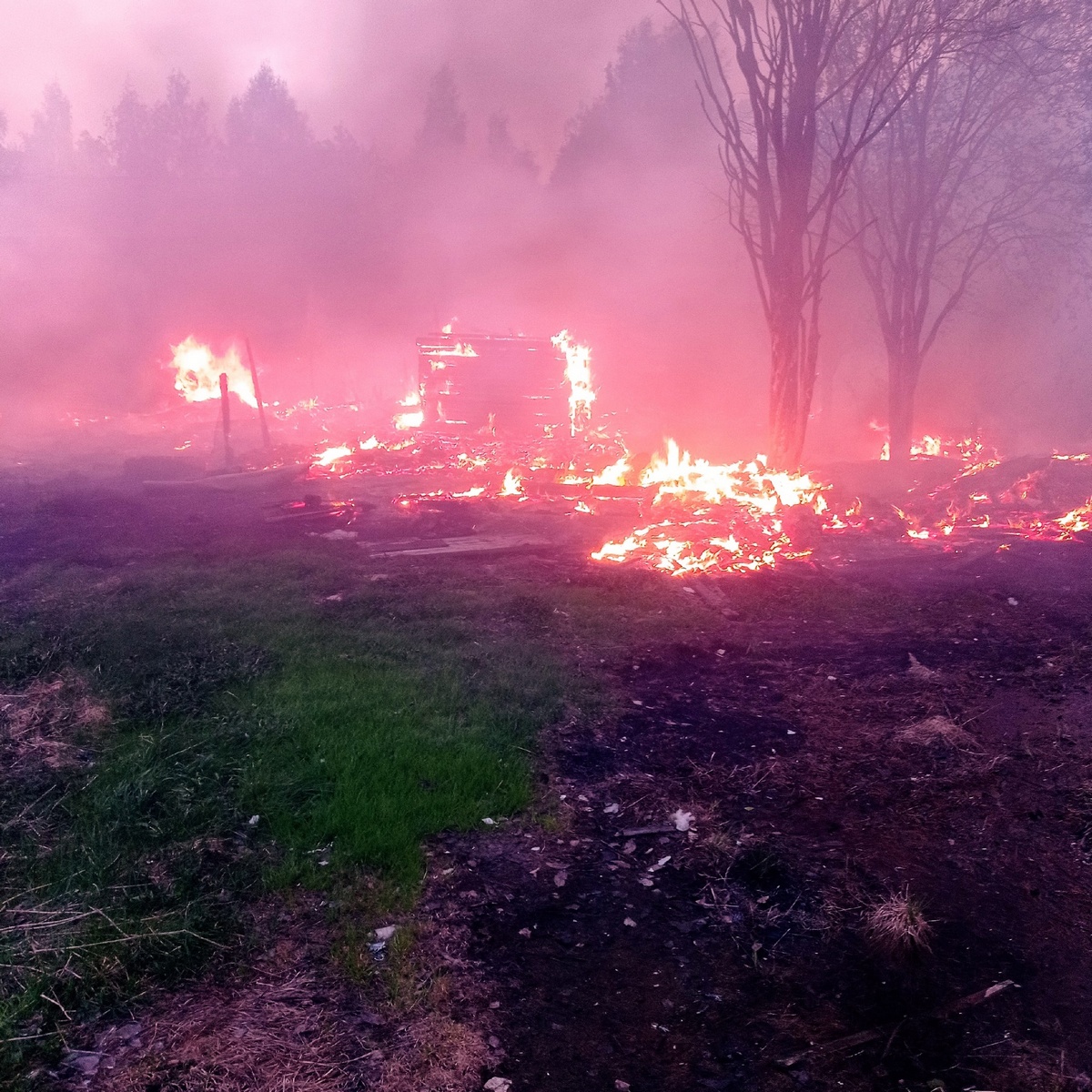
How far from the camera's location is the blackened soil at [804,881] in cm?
286

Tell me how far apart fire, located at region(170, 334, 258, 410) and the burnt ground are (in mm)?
22037

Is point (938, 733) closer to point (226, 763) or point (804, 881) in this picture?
point (804, 881)

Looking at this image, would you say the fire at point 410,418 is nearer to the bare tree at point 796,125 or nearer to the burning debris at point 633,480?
the burning debris at point 633,480

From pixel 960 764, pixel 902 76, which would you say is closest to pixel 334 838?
pixel 960 764

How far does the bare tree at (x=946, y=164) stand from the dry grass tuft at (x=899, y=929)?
10.7 meters

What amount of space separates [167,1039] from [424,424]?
1753 cm

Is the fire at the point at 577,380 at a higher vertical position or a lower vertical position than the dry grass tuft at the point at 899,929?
higher

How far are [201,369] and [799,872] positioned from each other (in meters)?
25.5

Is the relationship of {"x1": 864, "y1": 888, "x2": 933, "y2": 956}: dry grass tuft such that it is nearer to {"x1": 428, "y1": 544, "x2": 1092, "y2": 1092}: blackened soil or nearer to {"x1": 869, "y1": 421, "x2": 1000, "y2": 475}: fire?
{"x1": 428, "y1": 544, "x2": 1092, "y2": 1092}: blackened soil

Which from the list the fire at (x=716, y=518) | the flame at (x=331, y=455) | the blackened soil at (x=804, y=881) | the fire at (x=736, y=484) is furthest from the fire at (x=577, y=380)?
the blackened soil at (x=804, y=881)

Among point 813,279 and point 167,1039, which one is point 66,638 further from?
point 813,279

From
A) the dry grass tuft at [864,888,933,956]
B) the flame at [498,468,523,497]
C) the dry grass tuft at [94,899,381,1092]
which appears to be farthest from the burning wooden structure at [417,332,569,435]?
the dry grass tuft at [94,899,381,1092]

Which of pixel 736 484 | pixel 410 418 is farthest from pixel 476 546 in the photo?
pixel 410 418

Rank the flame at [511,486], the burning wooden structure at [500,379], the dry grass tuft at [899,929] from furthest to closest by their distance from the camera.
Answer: the burning wooden structure at [500,379] → the flame at [511,486] → the dry grass tuft at [899,929]
